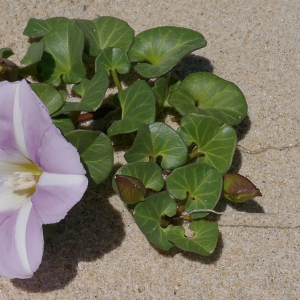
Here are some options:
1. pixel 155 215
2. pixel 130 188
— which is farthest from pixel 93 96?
pixel 155 215

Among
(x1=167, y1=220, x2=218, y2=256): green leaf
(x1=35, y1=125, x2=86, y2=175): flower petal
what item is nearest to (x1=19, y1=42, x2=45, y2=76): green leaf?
(x1=35, y1=125, x2=86, y2=175): flower petal

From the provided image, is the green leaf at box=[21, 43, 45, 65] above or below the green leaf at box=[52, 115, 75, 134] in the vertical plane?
above

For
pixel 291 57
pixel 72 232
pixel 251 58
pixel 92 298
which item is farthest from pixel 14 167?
pixel 291 57

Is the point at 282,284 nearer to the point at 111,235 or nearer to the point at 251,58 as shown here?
the point at 111,235

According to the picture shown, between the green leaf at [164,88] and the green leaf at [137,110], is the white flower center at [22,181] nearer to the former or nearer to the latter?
the green leaf at [137,110]

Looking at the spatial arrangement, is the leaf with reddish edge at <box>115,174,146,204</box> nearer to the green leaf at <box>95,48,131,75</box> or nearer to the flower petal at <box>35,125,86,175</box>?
the flower petal at <box>35,125,86,175</box>

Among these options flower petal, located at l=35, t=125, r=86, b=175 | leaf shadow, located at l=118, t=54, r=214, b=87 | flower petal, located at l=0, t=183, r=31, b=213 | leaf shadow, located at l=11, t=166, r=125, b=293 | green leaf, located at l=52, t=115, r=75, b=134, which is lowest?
leaf shadow, located at l=11, t=166, r=125, b=293

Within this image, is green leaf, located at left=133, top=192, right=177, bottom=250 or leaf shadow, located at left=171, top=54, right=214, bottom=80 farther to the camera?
leaf shadow, located at left=171, top=54, right=214, bottom=80
